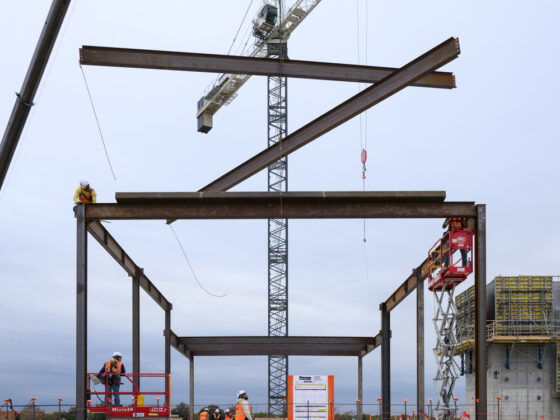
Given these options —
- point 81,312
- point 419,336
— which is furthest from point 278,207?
point 419,336

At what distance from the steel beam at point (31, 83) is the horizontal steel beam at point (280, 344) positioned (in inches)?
572

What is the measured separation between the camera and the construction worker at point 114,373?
2122 centimetres

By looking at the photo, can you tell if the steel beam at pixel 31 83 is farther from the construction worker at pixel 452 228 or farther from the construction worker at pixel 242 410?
the construction worker at pixel 452 228

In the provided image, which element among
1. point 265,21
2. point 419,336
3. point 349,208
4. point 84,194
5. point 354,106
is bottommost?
point 419,336

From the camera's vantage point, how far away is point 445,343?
2642 cm

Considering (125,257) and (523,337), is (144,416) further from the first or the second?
(523,337)

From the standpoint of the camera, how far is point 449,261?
23.0 m

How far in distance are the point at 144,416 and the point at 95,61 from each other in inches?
400

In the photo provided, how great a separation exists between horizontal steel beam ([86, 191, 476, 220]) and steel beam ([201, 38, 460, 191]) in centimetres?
262

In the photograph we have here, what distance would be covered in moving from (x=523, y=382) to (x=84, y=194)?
42043 millimetres

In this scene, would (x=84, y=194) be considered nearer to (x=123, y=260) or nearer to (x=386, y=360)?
(x=123, y=260)

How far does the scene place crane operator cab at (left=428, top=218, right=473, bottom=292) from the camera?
2259cm

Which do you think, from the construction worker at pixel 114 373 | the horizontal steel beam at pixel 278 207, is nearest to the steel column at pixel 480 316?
the horizontal steel beam at pixel 278 207

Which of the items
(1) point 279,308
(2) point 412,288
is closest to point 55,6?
(2) point 412,288
